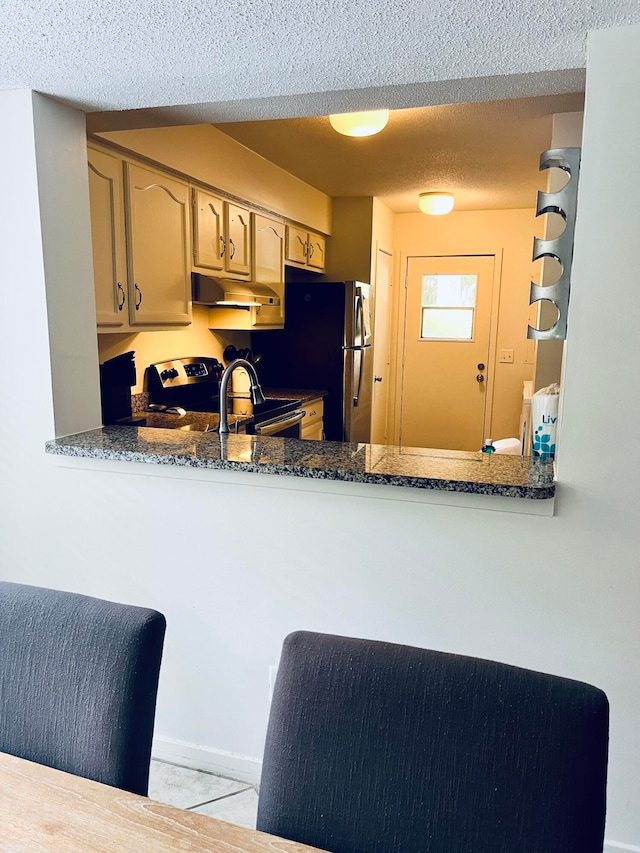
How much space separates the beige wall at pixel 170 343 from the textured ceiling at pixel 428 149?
1.06m

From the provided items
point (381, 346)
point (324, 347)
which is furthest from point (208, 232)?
point (381, 346)

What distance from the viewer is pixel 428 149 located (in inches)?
133

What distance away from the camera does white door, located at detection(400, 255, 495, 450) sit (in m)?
5.45

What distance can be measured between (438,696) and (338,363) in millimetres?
3622

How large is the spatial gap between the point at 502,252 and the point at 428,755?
5.07 metres

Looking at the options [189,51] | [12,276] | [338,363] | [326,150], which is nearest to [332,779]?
[189,51]

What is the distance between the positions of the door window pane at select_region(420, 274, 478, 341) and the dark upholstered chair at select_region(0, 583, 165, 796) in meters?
4.90

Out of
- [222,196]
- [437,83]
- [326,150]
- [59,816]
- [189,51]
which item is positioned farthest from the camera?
[326,150]

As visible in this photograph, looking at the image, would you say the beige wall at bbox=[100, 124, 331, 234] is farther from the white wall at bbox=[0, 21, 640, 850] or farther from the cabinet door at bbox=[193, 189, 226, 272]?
the white wall at bbox=[0, 21, 640, 850]

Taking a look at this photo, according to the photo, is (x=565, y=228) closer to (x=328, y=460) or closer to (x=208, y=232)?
(x=328, y=460)

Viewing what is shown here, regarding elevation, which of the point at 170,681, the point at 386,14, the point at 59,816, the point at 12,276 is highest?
the point at 386,14

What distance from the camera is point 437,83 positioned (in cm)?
173

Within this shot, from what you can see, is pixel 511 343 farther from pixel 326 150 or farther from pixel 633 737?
pixel 633 737

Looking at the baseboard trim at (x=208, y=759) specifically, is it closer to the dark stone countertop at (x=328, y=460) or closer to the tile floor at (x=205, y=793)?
the tile floor at (x=205, y=793)
